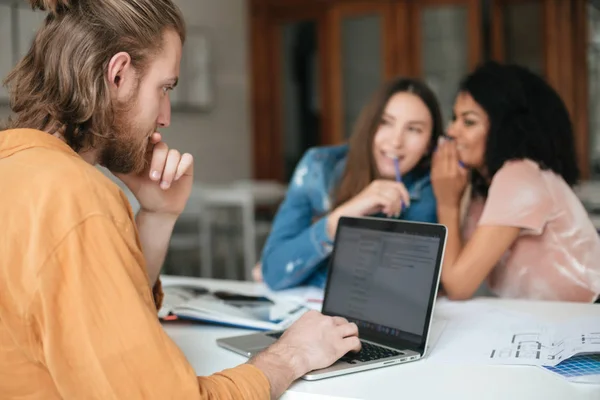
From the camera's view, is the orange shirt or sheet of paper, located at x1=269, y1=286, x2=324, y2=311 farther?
sheet of paper, located at x1=269, y1=286, x2=324, y2=311

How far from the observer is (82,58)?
0.98m

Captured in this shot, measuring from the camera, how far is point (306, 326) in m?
1.05

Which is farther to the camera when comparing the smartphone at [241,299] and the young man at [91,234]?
the smartphone at [241,299]

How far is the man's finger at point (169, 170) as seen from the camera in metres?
1.22

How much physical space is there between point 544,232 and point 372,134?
53cm

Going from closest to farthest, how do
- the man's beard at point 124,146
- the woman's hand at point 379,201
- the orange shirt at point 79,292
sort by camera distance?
1. the orange shirt at point 79,292
2. the man's beard at point 124,146
3. the woman's hand at point 379,201

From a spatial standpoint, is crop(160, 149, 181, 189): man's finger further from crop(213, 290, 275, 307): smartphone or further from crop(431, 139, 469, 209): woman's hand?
crop(431, 139, 469, 209): woman's hand

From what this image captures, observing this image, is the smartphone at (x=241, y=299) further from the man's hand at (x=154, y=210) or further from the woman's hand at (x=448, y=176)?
the woman's hand at (x=448, y=176)

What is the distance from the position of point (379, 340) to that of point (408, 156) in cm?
78

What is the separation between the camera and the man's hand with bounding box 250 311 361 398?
94 centimetres

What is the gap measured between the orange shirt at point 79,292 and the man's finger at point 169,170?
14.5 inches

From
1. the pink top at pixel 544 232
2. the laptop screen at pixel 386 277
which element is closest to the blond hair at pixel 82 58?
the laptop screen at pixel 386 277

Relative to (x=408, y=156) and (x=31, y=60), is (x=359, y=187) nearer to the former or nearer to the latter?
(x=408, y=156)

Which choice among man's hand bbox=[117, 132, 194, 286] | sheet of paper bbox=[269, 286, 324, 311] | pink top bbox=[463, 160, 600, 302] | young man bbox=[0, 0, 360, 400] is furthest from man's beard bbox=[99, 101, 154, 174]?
pink top bbox=[463, 160, 600, 302]
